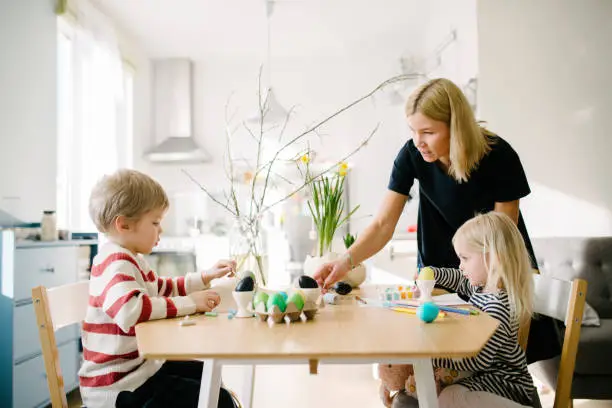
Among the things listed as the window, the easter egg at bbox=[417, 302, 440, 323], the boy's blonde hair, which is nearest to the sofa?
the easter egg at bbox=[417, 302, 440, 323]

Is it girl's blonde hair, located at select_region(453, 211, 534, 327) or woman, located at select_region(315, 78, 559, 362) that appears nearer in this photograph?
girl's blonde hair, located at select_region(453, 211, 534, 327)

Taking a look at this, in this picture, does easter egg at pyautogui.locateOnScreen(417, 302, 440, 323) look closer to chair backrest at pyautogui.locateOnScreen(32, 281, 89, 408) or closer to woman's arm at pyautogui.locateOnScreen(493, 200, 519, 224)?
woman's arm at pyautogui.locateOnScreen(493, 200, 519, 224)

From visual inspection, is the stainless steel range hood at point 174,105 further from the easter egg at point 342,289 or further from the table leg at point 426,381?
the table leg at point 426,381

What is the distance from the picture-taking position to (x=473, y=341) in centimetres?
83

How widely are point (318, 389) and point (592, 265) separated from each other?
161 centimetres

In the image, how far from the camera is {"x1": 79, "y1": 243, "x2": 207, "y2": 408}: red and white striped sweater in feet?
3.55

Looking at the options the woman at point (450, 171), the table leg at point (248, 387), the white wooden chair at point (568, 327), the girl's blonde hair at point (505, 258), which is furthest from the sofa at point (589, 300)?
the table leg at point (248, 387)

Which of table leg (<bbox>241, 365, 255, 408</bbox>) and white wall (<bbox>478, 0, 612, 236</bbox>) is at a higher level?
white wall (<bbox>478, 0, 612, 236</bbox>)

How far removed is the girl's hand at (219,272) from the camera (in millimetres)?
1400

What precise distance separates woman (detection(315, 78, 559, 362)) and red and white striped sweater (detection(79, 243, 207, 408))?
560mm

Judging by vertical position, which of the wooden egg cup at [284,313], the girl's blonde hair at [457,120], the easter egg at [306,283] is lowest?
the wooden egg cup at [284,313]

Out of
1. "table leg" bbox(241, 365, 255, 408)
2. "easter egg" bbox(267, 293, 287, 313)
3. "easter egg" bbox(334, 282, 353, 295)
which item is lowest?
"table leg" bbox(241, 365, 255, 408)

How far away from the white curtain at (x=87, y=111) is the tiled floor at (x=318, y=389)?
1818 mm

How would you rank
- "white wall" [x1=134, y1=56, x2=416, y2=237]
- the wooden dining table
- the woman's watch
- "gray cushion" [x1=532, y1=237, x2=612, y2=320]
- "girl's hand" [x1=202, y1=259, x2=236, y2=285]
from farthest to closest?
"white wall" [x1=134, y1=56, x2=416, y2=237] → "gray cushion" [x1=532, y1=237, x2=612, y2=320] → the woman's watch → "girl's hand" [x1=202, y1=259, x2=236, y2=285] → the wooden dining table
